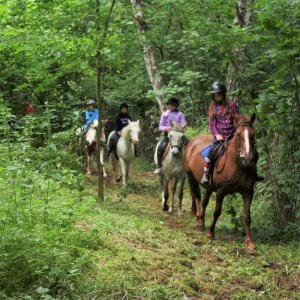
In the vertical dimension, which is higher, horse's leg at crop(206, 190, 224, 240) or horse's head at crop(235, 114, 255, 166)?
horse's head at crop(235, 114, 255, 166)

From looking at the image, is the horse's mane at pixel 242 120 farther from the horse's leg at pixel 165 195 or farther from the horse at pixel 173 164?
the horse's leg at pixel 165 195

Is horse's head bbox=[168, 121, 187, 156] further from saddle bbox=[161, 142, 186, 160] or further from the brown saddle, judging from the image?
the brown saddle

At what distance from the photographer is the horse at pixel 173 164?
11656 mm

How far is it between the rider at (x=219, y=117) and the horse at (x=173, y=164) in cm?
223

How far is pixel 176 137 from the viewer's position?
11.6 meters

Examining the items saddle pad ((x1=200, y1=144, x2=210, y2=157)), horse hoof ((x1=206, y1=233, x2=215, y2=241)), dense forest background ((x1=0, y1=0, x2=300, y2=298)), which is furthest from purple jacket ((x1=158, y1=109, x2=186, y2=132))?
horse hoof ((x1=206, y1=233, x2=215, y2=241))

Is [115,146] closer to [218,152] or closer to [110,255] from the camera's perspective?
[218,152]

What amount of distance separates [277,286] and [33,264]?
3287mm

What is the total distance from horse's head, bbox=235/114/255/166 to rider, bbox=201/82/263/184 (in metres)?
0.82

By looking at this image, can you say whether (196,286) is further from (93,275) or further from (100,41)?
(100,41)

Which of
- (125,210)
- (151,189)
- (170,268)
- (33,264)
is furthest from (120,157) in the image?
(33,264)

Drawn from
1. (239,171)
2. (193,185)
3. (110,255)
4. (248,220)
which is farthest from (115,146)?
(110,255)

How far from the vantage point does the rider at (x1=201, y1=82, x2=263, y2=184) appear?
30.5 ft

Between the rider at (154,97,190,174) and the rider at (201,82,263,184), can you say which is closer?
the rider at (201,82,263,184)
